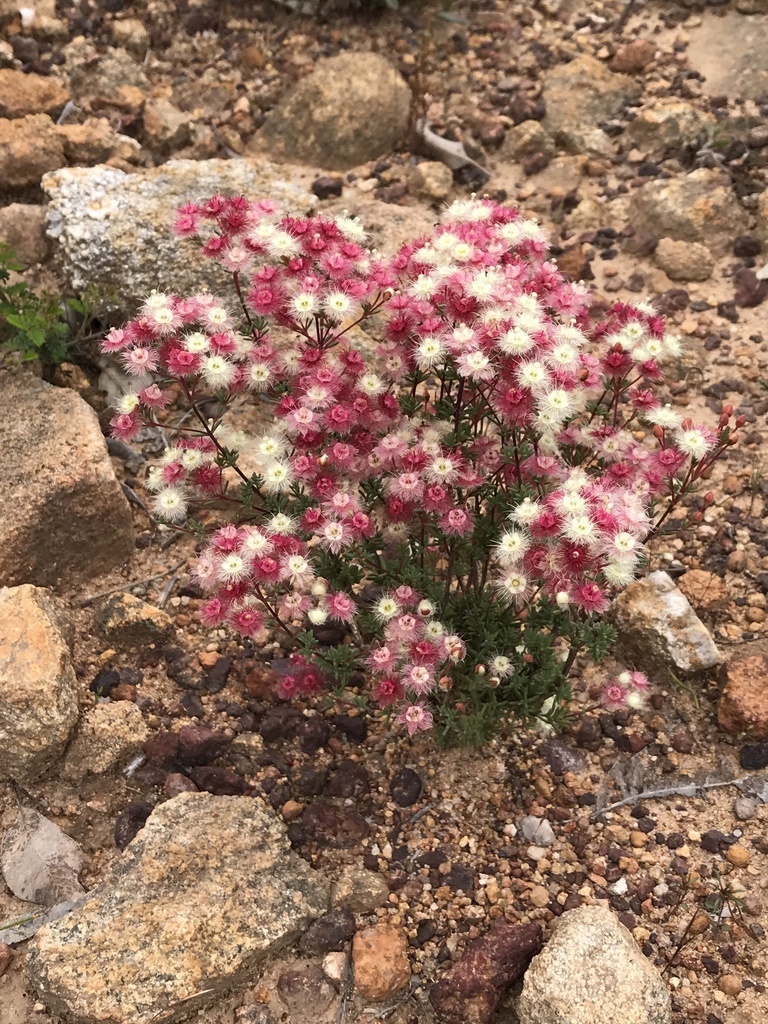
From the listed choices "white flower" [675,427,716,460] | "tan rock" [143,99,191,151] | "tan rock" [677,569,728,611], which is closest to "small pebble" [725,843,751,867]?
"tan rock" [677,569,728,611]

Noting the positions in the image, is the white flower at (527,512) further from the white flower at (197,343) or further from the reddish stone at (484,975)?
the reddish stone at (484,975)

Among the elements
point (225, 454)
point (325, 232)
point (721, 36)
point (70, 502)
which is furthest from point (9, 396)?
point (721, 36)

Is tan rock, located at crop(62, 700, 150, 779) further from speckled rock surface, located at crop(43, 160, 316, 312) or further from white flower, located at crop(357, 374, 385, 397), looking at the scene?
speckled rock surface, located at crop(43, 160, 316, 312)

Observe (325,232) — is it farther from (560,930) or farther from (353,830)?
(560,930)

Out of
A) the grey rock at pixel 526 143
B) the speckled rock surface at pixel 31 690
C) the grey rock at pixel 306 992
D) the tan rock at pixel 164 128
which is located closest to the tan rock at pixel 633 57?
the grey rock at pixel 526 143

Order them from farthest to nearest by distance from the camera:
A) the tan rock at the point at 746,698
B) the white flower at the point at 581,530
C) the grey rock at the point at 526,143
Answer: the grey rock at the point at 526,143
the tan rock at the point at 746,698
the white flower at the point at 581,530

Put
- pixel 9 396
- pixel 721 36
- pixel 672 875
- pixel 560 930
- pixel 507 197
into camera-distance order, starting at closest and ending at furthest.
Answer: pixel 560 930, pixel 672 875, pixel 9 396, pixel 507 197, pixel 721 36

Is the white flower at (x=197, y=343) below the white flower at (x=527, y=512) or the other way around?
the other way around

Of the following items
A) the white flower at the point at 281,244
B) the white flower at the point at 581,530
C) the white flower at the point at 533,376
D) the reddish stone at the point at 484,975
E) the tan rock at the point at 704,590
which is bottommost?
the reddish stone at the point at 484,975
